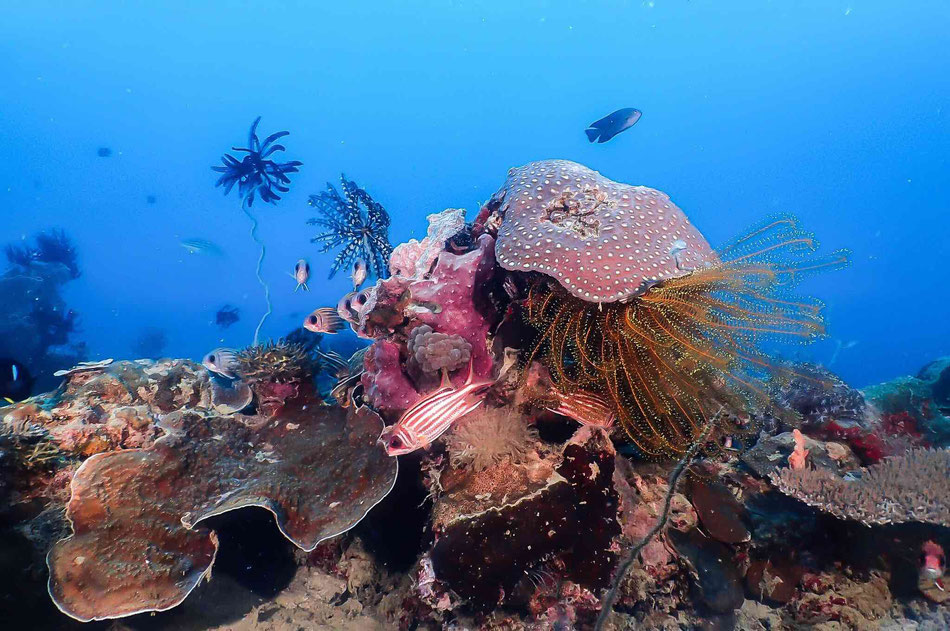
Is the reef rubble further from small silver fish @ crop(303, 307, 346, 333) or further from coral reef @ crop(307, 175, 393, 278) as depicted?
coral reef @ crop(307, 175, 393, 278)

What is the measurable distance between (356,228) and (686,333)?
5821mm

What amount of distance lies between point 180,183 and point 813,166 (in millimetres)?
175121

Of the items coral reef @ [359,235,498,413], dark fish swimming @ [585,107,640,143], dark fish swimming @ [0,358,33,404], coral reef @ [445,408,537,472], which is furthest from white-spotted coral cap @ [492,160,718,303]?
dark fish swimming @ [0,358,33,404]

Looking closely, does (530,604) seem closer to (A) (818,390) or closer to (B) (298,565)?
(B) (298,565)

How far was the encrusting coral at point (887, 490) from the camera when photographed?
11.0ft

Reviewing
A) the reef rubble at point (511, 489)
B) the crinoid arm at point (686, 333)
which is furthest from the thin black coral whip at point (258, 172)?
the crinoid arm at point (686, 333)

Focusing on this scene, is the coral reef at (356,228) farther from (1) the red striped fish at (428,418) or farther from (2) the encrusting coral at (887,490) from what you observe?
(2) the encrusting coral at (887,490)

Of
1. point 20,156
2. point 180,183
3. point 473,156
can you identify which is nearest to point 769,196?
point 473,156

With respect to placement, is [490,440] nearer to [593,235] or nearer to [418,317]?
[418,317]

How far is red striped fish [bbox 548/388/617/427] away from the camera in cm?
386

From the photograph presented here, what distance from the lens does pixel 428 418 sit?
3230mm

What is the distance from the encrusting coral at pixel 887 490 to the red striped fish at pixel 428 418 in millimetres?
3137

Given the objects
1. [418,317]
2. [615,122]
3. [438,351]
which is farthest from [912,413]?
[615,122]

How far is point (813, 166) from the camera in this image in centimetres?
11175
